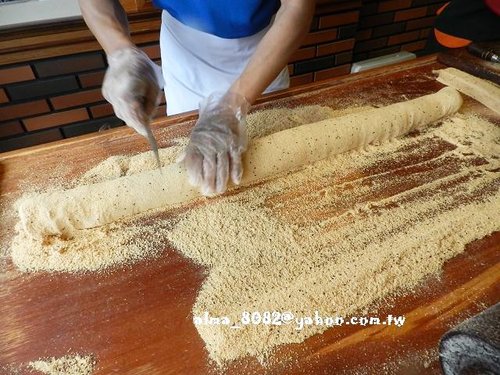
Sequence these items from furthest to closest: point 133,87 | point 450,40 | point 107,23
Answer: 1. point 450,40
2. point 107,23
3. point 133,87

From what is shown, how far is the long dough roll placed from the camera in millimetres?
1009

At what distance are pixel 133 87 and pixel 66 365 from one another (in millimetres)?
763

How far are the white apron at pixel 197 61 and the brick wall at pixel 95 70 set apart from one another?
2.79 feet

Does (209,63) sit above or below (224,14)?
below

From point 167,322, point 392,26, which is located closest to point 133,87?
point 167,322

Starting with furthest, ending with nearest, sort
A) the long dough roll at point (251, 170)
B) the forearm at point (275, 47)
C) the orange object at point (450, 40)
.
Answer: the orange object at point (450, 40) < the forearm at point (275, 47) < the long dough roll at point (251, 170)

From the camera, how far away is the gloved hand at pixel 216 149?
3.51 feet

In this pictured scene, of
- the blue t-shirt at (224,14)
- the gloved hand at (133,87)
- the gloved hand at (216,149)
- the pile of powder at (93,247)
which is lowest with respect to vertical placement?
the pile of powder at (93,247)

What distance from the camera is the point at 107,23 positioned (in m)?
1.29

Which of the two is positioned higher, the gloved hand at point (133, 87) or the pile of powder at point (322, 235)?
the gloved hand at point (133, 87)

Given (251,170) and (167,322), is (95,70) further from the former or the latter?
(167,322)

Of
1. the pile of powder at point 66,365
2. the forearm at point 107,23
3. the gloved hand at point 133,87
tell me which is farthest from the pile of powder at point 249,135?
the pile of powder at point 66,365

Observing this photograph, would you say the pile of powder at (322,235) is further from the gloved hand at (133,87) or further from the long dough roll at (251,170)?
the gloved hand at (133,87)

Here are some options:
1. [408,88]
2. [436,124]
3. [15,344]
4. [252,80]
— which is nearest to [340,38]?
[408,88]
